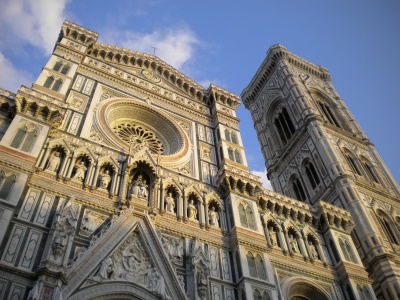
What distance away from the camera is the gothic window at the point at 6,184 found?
1045cm

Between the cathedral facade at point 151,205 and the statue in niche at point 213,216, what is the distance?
41mm

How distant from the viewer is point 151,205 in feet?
43.0

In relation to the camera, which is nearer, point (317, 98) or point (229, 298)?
→ point (229, 298)

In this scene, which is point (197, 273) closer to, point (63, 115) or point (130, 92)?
point (63, 115)

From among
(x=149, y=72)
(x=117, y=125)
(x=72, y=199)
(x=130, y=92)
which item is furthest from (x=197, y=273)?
(x=149, y=72)

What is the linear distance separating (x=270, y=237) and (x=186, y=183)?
11.2 feet

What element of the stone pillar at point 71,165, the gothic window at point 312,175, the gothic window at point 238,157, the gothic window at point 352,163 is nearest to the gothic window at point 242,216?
the gothic window at point 238,157

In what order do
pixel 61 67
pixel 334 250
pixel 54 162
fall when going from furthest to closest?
pixel 61 67
pixel 334 250
pixel 54 162

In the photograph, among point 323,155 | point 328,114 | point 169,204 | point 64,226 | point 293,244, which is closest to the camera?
point 64,226

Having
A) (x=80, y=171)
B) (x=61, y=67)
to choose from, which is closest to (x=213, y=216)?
(x=80, y=171)

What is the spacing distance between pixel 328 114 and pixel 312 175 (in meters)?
6.95

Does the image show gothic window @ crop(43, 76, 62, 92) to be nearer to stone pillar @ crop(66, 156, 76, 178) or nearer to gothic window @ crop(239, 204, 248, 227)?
stone pillar @ crop(66, 156, 76, 178)

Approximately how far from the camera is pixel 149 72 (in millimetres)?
19797

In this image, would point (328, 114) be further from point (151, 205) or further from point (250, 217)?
point (151, 205)
